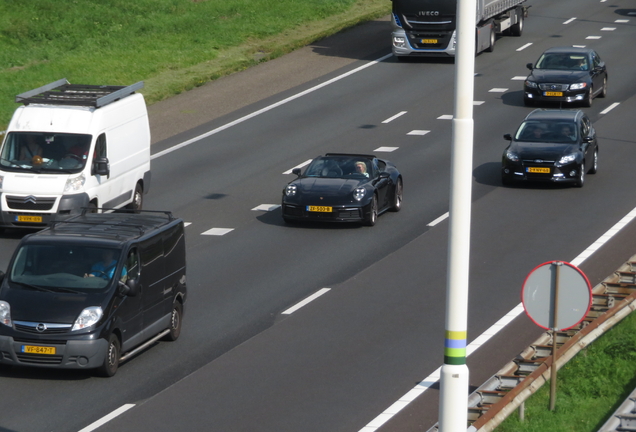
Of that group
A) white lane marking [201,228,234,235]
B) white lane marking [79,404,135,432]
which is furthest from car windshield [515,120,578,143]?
white lane marking [79,404,135,432]

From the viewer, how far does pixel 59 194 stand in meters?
22.2

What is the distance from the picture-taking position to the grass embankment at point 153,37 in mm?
38938

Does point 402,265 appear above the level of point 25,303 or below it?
below

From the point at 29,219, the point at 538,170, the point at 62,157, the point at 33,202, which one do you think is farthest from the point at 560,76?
the point at 29,219

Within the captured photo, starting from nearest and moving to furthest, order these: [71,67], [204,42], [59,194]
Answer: [59,194] → [71,67] → [204,42]

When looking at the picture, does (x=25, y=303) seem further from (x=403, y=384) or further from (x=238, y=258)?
(x=238, y=258)

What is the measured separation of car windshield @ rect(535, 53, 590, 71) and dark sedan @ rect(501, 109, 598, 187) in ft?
25.7

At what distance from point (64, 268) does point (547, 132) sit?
1520cm

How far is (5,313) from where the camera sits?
47.6 feet

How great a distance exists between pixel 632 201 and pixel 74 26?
2697 centimetres

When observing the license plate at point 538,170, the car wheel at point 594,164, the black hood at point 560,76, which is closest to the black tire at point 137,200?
the license plate at point 538,170

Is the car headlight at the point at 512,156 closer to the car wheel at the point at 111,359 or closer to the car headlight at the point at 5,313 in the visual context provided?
the car wheel at the point at 111,359

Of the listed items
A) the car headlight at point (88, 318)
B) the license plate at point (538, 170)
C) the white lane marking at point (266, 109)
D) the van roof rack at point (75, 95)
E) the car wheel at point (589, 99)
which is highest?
the van roof rack at point (75, 95)

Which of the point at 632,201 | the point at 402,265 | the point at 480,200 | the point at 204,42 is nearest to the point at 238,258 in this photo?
the point at 402,265
